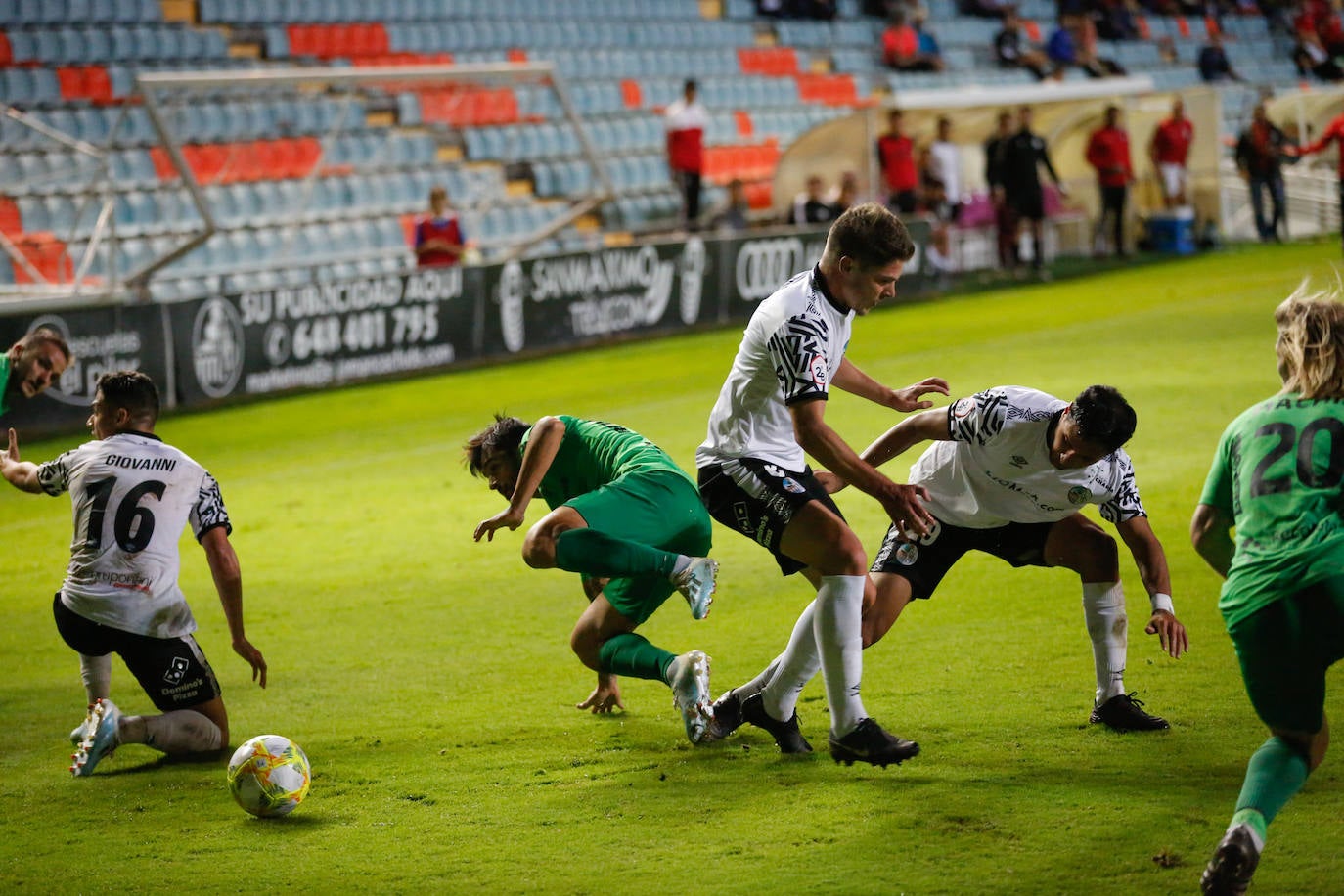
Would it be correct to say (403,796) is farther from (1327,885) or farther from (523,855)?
(1327,885)

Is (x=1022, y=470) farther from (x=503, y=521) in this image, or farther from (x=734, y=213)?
(x=734, y=213)

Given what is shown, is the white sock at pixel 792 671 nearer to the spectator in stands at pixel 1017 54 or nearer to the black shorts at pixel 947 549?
the black shorts at pixel 947 549

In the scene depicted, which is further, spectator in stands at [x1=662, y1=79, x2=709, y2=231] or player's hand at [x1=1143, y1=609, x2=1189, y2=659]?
spectator in stands at [x1=662, y1=79, x2=709, y2=231]

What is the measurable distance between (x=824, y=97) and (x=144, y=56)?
43.6ft

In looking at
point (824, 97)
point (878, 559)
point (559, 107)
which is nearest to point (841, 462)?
point (878, 559)

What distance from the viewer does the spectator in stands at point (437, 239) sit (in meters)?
17.7

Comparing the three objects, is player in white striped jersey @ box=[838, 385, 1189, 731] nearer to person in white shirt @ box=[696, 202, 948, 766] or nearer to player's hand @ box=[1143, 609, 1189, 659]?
player's hand @ box=[1143, 609, 1189, 659]

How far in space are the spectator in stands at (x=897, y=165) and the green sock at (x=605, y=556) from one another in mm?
17557

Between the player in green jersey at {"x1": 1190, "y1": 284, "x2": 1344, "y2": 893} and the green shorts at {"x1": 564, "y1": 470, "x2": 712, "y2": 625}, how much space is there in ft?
6.69

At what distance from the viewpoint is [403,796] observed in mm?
5289

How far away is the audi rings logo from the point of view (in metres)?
19.8

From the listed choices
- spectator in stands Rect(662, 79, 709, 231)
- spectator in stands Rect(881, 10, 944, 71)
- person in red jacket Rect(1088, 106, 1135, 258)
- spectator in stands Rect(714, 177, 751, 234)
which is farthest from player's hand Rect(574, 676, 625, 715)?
spectator in stands Rect(881, 10, 944, 71)

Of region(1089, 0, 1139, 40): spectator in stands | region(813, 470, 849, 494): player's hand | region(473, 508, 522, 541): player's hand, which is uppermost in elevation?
region(1089, 0, 1139, 40): spectator in stands

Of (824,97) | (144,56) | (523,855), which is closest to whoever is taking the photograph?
(523,855)
